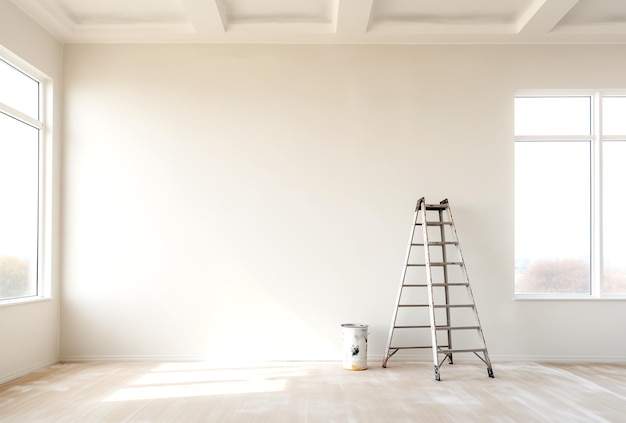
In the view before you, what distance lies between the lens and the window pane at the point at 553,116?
6410mm

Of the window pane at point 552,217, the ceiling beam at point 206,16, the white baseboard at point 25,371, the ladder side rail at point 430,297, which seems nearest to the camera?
the white baseboard at point 25,371

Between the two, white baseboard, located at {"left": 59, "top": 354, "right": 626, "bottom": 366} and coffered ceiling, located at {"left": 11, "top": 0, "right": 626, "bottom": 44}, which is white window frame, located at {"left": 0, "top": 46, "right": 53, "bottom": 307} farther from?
white baseboard, located at {"left": 59, "top": 354, "right": 626, "bottom": 366}

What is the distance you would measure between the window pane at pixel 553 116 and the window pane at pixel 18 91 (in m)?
5.37

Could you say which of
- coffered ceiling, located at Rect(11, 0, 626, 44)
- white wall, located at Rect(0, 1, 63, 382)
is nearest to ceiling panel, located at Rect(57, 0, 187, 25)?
coffered ceiling, located at Rect(11, 0, 626, 44)

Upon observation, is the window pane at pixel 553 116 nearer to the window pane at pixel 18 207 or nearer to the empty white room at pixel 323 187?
the empty white room at pixel 323 187

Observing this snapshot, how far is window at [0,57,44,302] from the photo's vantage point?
532 cm

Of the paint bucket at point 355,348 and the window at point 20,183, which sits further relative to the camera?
the paint bucket at point 355,348

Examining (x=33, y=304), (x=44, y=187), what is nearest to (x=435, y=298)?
(x=33, y=304)

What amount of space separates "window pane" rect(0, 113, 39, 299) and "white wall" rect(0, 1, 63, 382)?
197 mm

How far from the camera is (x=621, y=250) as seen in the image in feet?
20.9

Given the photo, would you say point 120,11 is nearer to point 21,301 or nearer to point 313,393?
point 21,301

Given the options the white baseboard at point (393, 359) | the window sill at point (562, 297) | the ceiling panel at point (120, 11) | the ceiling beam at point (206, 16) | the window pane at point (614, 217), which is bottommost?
the white baseboard at point (393, 359)

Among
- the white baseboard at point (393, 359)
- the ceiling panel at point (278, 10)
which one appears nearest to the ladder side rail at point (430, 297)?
the white baseboard at point (393, 359)

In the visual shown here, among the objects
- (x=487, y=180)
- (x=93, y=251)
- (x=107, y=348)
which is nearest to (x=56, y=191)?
(x=93, y=251)
